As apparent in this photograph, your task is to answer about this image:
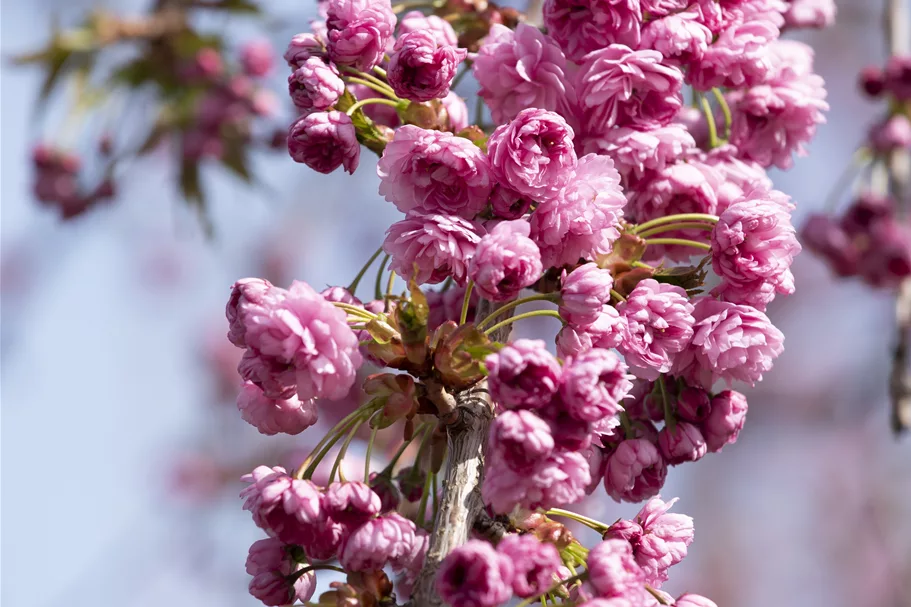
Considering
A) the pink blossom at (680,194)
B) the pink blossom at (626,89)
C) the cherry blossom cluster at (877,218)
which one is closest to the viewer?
the pink blossom at (626,89)

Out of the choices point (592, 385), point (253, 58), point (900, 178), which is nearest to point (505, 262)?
point (592, 385)

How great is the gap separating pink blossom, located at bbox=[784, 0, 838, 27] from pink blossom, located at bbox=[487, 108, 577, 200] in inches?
38.2

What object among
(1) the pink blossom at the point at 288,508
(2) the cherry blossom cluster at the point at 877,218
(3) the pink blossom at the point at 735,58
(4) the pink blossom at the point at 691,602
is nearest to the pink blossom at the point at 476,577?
(1) the pink blossom at the point at 288,508

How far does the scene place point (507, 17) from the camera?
67.5 inches

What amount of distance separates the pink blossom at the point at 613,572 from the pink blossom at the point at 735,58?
776 mm

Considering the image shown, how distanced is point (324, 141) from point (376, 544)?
57cm

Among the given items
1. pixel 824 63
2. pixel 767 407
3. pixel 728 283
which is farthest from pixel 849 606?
pixel 728 283

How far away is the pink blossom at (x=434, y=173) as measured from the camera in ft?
4.06

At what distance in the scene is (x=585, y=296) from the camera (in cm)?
119

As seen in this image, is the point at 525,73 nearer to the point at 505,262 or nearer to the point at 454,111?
the point at 454,111

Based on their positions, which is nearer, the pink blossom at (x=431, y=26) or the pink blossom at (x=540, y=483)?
the pink blossom at (x=540, y=483)

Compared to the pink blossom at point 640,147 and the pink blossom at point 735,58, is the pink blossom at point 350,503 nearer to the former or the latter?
the pink blossom at point 640,147

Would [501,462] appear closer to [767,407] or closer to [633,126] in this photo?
[633,126]

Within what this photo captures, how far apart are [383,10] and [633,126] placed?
16.3 inches
